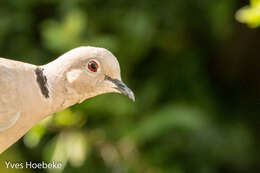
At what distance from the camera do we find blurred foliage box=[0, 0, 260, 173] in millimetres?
3596

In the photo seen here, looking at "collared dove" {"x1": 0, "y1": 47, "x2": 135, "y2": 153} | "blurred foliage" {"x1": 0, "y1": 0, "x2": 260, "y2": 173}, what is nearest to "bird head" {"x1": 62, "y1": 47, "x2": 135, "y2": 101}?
"collared dove" {"x1": 0, "y1": 47, "x2": 135, "y2": 153}

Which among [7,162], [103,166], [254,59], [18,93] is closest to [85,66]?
[18,93]

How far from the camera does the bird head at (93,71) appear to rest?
2076 millimetres

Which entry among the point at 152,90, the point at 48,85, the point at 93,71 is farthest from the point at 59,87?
the point at 152,90

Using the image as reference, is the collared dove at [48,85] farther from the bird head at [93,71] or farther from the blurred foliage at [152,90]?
the blurred foliage at [152,90]

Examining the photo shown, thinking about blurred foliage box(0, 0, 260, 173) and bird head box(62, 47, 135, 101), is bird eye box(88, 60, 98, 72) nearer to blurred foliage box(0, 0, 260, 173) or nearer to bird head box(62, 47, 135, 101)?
bird head box(62, 47, 135, 101)

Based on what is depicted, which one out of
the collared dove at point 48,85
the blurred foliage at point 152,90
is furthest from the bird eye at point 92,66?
the blurred foliage at point 152,90

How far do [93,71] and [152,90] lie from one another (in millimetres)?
1690

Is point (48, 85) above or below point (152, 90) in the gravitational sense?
above

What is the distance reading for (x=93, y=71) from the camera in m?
2.13

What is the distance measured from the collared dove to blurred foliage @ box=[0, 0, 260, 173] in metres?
1.23

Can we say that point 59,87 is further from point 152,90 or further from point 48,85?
point 152,90

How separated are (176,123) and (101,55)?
1646 mm

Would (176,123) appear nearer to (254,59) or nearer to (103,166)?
(103,166)
